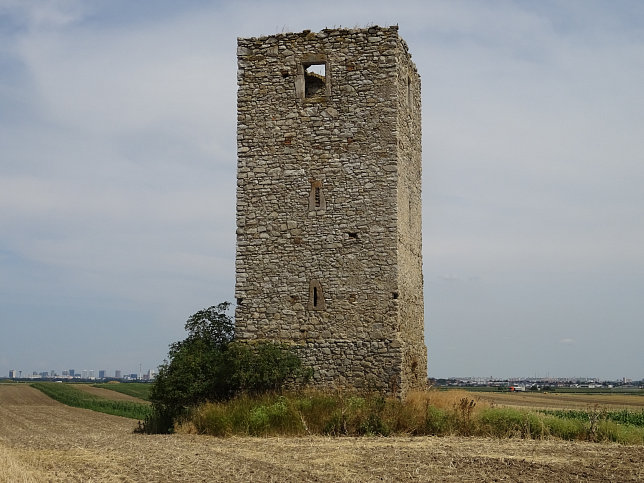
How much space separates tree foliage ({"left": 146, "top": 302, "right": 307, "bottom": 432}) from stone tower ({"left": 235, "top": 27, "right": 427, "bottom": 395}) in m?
0.54

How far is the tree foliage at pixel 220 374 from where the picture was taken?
62.6 ft

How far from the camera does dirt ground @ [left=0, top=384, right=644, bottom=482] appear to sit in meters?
11.5

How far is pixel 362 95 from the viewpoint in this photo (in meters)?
20.1

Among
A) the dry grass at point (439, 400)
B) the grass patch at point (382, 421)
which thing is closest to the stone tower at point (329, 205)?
the dry grass at point (439, 400)

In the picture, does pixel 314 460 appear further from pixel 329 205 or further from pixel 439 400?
pixel 329 205

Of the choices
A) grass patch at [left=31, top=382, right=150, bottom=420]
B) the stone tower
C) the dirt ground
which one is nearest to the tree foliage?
the stone tower

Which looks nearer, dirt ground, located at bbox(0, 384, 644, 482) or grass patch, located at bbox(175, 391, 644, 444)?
dirt ground, located at bbox(0, 384, 644, 482)

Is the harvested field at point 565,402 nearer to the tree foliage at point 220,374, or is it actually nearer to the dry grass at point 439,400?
the dry grass at point 439,400

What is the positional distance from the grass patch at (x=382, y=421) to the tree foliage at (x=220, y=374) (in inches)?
37.2

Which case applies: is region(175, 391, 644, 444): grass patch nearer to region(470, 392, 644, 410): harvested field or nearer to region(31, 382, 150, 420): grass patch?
region(470, 392, 644, 410): harvested field

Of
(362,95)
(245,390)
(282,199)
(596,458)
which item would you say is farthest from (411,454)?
(362,95)

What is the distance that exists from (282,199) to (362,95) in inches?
127

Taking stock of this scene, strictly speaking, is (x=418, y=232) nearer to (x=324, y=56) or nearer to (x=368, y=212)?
(x=368, y=212)

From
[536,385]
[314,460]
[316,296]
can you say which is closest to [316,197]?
[316,296]
